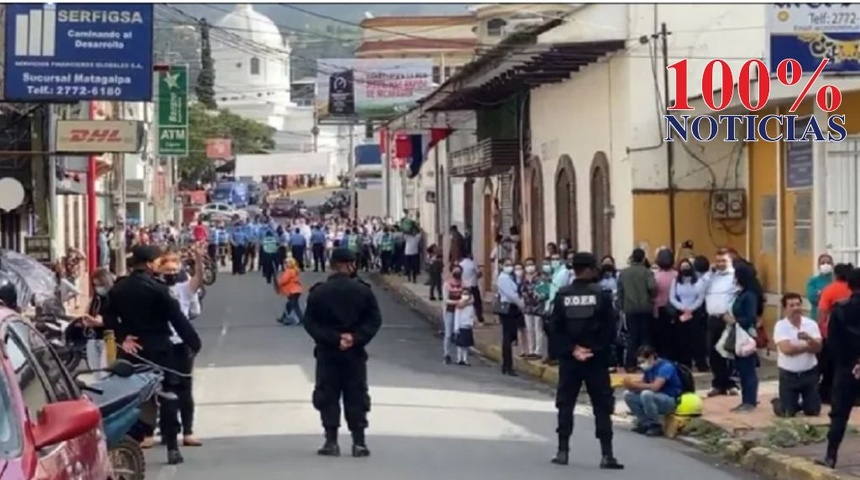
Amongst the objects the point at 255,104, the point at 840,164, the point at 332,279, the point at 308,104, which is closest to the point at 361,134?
the point at 255,104

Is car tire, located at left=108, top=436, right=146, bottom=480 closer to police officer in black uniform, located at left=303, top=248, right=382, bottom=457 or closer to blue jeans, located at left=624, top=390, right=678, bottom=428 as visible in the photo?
police officer in black uniform, located at left=303, top=248, right=382, bottom=457

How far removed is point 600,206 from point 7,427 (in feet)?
82.2

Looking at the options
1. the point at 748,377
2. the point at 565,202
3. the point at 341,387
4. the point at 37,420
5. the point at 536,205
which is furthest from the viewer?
the point at 536,205

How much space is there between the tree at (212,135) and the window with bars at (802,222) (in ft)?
264

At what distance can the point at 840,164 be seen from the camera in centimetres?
2325

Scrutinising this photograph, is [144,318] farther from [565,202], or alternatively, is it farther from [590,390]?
[565,202]

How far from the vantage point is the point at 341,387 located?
1398 cm

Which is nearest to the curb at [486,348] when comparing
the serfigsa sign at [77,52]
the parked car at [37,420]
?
the serfigsa sign at [77,52]

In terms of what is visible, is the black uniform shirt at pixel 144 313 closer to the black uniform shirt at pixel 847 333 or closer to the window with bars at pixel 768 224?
the black uniform shirt at pixel 847 333

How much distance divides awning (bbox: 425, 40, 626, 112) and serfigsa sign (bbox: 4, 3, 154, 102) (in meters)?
7.04

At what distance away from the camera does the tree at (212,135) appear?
106062mm

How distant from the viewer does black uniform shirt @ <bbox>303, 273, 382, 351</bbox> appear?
1381cm

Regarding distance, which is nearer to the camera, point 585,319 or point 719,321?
point 585,319

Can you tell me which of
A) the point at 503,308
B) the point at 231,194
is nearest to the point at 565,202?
the point at 503,308
